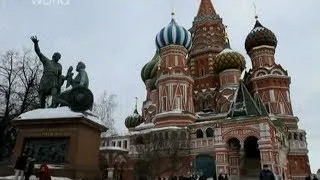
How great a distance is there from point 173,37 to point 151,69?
11483 millimetres

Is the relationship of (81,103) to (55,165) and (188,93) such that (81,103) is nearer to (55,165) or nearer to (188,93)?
(55,165)

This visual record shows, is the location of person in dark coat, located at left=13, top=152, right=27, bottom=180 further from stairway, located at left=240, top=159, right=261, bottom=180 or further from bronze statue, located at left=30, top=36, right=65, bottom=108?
stairway, located at left=240, top=159, right=261, bottom=180

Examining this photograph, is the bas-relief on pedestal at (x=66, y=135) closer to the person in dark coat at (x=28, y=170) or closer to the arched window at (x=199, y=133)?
the person in dark coat at (x=28, y=170)

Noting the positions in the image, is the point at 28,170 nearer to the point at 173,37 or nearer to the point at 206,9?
the point at 173,37

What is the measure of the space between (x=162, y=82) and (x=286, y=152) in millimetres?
14944

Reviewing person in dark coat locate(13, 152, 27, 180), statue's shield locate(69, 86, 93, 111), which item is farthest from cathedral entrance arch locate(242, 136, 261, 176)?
person in dark coat locate(13, 152, 27, 180)

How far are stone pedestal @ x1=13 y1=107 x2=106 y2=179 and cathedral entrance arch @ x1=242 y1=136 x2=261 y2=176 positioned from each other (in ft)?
60.3

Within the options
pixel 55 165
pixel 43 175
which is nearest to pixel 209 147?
pixel 55 165

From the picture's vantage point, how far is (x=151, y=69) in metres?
50.4

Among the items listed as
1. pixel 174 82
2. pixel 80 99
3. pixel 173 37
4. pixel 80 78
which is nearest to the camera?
pixel 80 99

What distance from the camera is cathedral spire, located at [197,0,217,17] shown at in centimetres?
5084

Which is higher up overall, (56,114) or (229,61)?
(229,61)

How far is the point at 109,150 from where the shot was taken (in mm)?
32812

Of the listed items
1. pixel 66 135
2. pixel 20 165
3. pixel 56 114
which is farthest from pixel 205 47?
pixel 20 165
